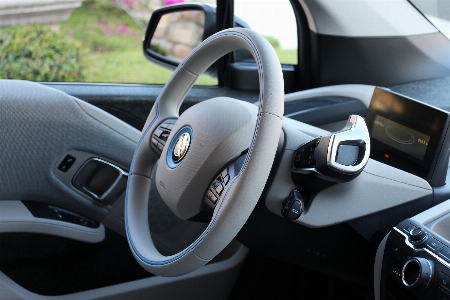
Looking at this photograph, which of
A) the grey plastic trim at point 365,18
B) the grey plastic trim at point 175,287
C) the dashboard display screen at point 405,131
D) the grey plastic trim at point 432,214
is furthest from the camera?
the grey plastic trim at point 365,18

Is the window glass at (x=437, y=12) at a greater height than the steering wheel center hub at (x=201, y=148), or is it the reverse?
the window glass at (x=437, y=12)

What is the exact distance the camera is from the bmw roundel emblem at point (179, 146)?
1126 millimetres

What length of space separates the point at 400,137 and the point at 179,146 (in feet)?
2.04

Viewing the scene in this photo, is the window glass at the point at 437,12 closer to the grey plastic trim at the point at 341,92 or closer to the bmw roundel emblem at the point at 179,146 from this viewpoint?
the grey plastic trim at the point at 341,92

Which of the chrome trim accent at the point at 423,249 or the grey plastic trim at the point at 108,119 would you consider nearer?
the chrome trim accent at the point at 423,249

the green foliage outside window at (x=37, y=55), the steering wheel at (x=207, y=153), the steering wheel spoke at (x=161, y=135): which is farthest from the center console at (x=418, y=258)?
the green foliage outside window at (x=37, y=55)

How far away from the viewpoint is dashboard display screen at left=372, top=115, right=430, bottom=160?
4.44 ft

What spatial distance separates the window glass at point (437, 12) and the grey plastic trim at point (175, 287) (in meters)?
1.00

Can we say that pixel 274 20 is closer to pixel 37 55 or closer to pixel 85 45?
pixel 37 55

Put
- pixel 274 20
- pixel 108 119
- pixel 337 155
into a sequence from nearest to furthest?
1. pixel 337 155
2. pixel 108 119
3. pixel 274 20

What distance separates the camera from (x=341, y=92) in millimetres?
1953

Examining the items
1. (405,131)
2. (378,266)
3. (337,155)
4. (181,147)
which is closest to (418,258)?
(378,266)

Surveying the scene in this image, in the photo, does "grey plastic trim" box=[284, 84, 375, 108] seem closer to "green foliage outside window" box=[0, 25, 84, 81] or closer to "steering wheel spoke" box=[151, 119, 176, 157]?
"steering wheel spoke" box=[151, 119, 176, 157]

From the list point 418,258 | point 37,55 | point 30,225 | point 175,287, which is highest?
point 418,258
